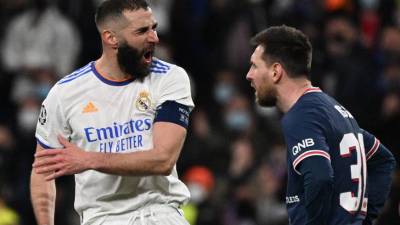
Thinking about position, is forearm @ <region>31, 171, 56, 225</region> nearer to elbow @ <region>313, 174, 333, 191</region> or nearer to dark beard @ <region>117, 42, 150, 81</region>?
dark beard @ <region>117, 42, 150, 81</region>

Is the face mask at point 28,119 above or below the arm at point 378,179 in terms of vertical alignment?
below

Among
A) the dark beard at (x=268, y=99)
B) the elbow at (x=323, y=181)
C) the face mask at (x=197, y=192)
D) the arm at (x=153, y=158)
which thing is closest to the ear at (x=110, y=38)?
the arm at (x=153, y=158)

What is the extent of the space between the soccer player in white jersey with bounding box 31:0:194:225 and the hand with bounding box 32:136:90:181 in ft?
0.76

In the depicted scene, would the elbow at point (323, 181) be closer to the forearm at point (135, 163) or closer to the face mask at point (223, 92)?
the forearm at point (135, 163)

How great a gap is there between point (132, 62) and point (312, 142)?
1252 millimetres

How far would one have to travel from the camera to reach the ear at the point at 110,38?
7.00 metres

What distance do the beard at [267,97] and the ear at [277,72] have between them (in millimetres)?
65

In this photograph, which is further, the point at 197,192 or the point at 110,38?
the point at 197,192

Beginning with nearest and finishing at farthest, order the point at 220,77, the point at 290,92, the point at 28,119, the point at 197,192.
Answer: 1. the point at 290,92
2. the point at 197,192
3. the point at 28,119
4. the point at 220,77

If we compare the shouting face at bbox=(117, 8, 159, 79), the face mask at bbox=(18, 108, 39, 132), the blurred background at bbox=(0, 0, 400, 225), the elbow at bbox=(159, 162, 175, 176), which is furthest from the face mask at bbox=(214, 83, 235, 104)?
the elbow at bbox=(159, 162, 175, 176)

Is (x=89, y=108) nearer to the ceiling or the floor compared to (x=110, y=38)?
nearer to the floor

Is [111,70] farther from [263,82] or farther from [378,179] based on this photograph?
[378,179]

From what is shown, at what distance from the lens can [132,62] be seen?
689 centimetres

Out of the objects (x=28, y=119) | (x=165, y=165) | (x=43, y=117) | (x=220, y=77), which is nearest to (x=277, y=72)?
(x=165, y=165)
